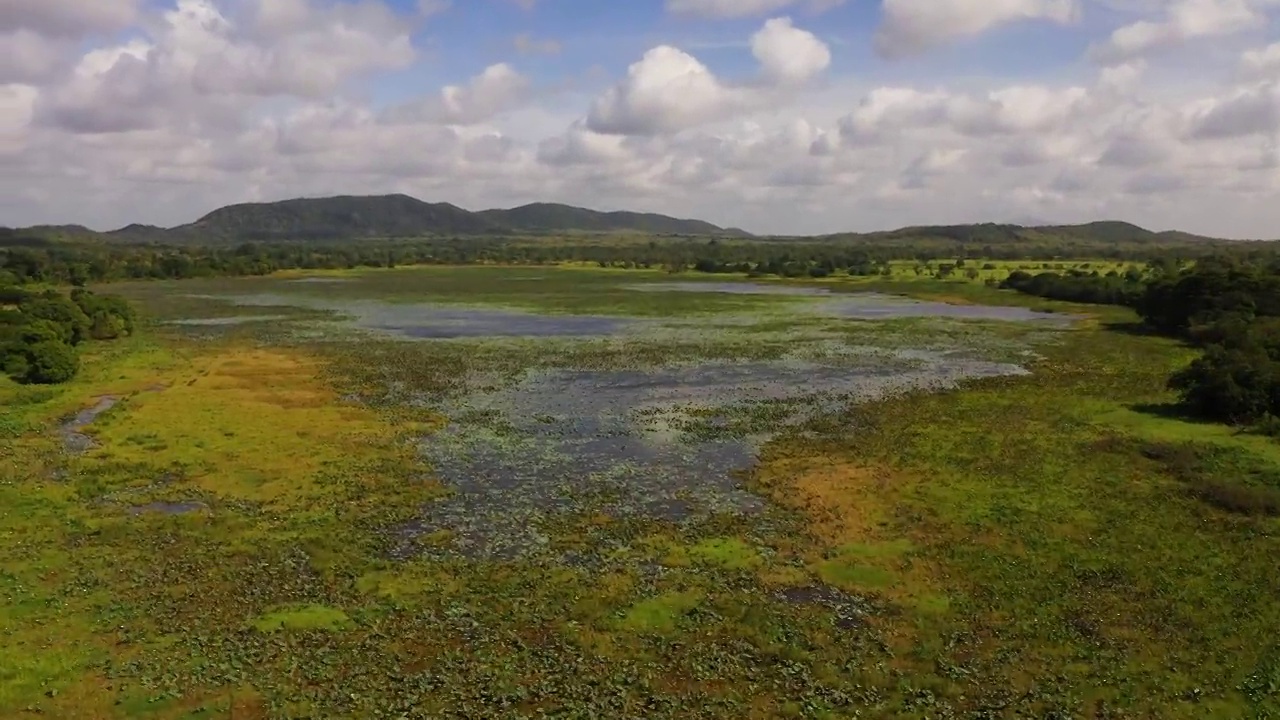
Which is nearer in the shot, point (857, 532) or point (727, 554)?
point (727, 554)

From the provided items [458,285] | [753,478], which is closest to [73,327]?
[753,478]

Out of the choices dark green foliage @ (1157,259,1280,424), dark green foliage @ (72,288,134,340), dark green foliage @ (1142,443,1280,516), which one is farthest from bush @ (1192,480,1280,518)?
dark green foliage @ (72,288,134,340)

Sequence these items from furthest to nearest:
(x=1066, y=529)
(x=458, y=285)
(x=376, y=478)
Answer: (x=458, y=285)
(x=376, y=478)
(x=1066, y=529)

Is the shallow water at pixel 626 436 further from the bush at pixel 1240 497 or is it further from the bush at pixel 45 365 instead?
the bush at pixel 45 365

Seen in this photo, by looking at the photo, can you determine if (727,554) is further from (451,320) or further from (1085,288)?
(1085,288)

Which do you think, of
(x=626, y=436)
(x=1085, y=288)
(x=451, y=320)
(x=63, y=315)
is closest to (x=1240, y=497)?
(x=626, y=436)

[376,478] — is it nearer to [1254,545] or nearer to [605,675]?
[605,675]

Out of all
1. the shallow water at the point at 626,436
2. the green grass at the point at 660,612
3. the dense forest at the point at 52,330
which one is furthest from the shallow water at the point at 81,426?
the green grass at the point at 660,612
